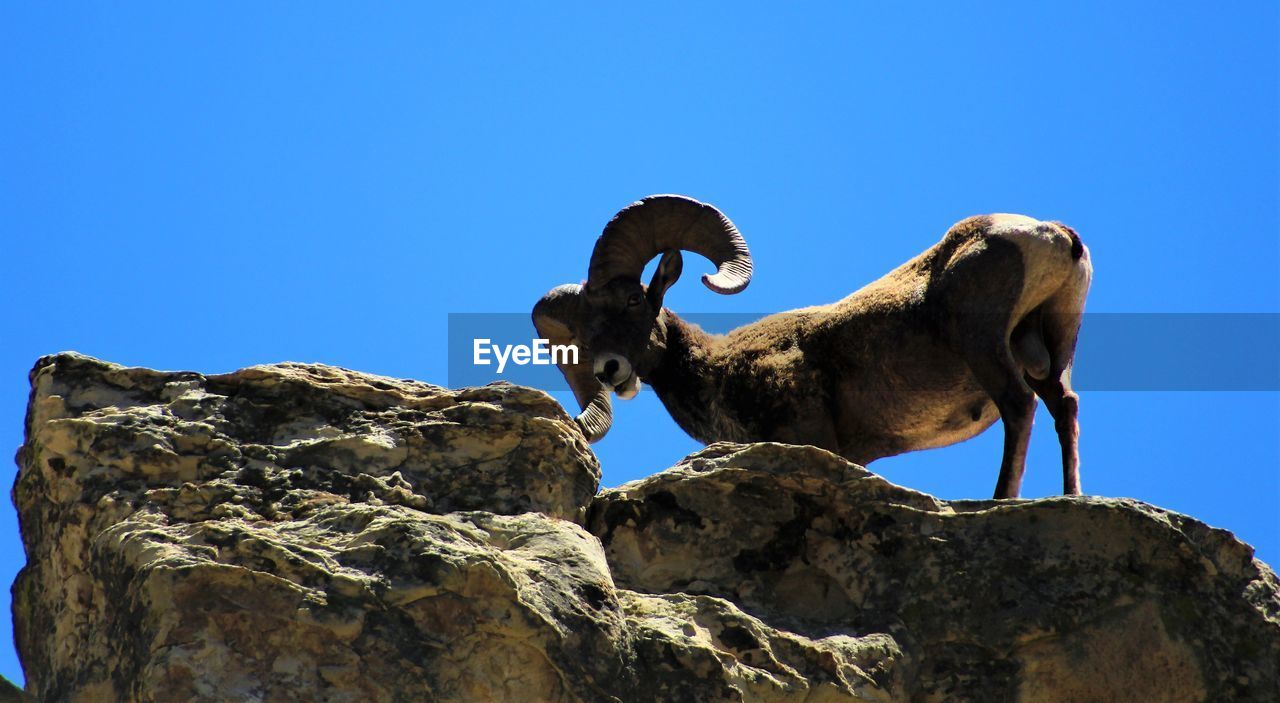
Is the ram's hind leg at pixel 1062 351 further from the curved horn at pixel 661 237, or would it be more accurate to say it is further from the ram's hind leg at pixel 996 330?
the curved horn at pixel 661 237

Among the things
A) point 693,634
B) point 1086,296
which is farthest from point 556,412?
point 1086,296

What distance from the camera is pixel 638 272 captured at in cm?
1122

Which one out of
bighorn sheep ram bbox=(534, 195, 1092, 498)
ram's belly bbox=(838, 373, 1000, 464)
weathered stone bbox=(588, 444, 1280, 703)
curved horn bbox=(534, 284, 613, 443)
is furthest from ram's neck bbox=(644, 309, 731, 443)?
weathered stone bbox=(588, 444, 1280, 703)

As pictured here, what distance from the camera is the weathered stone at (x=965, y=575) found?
22.4 feet

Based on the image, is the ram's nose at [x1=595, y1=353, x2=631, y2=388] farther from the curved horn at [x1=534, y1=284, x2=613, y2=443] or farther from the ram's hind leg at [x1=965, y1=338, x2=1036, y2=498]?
the ram's hind leg at [x1=965, y1=338, x2=1036, y2=498]

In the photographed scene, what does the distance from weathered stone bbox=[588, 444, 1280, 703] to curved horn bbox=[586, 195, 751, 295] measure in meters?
3.81

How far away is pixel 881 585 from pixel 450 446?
1.92m

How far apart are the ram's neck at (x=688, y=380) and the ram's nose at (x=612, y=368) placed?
338mm

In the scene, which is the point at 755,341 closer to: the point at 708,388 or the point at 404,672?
the point at 708,388

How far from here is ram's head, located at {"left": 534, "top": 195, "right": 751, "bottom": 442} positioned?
A: 11.1 m

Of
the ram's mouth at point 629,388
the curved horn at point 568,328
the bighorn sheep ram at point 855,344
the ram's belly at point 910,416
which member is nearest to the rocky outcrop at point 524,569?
the bighorn sheep ram at point 855,344

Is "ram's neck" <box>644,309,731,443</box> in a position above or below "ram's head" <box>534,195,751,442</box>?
below

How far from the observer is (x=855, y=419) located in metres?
10.3

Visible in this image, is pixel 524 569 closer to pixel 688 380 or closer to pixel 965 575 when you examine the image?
pixel 965 575
